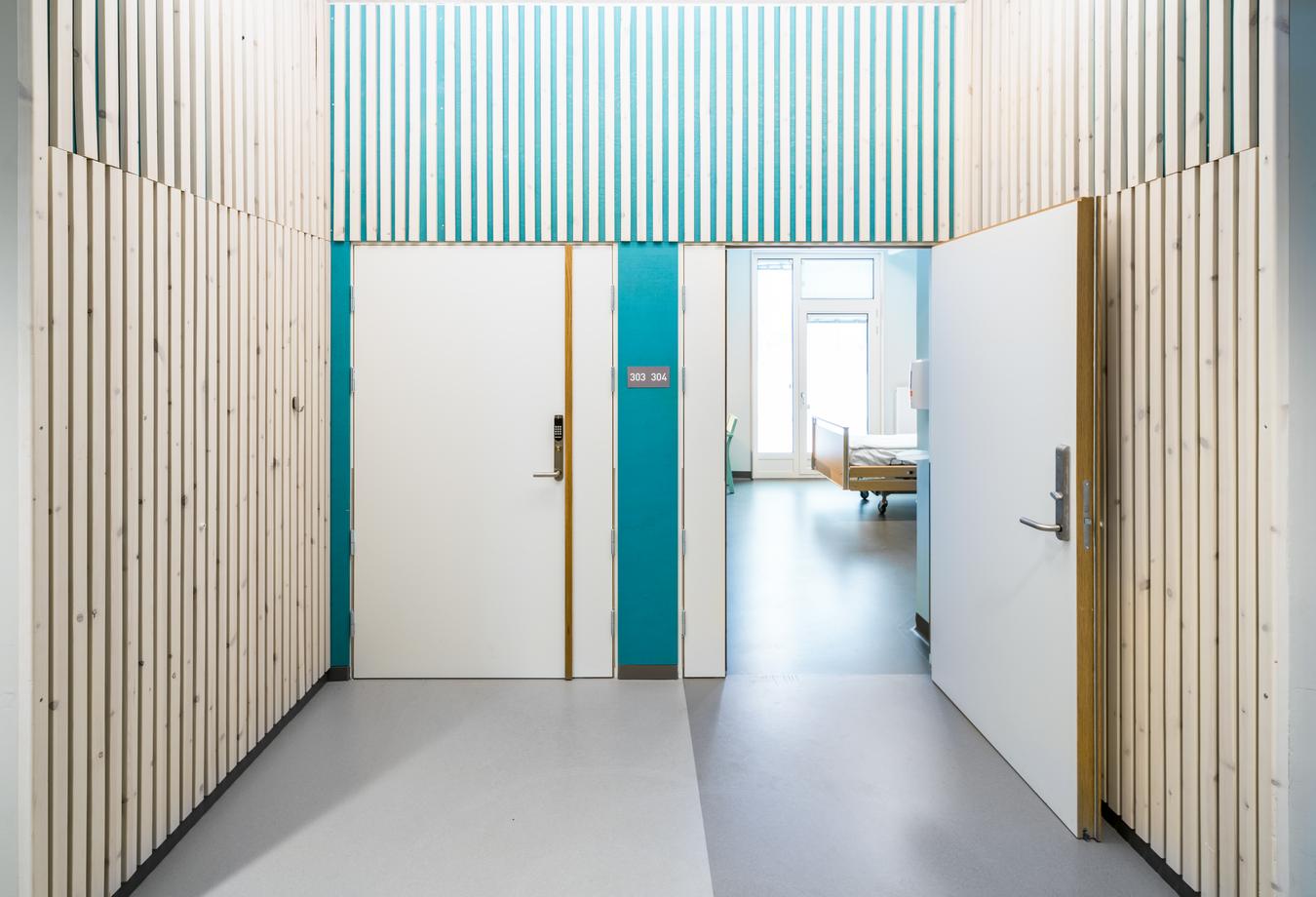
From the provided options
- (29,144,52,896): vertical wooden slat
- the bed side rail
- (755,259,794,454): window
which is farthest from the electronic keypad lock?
(755,259,794,454): window

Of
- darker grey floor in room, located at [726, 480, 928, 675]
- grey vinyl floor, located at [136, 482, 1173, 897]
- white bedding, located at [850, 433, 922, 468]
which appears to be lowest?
grey vinyl floor, located at [136, 482, 1173, 897]

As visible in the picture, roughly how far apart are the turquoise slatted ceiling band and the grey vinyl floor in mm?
2079

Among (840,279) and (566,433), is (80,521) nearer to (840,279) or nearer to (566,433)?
(566,433)

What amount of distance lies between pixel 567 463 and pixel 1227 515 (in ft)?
8.28

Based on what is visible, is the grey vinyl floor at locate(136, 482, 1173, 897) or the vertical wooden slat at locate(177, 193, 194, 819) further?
the vertical wooden slat at locate(177, 193, 194, 819)

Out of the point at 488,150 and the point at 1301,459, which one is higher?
the point at 488,150

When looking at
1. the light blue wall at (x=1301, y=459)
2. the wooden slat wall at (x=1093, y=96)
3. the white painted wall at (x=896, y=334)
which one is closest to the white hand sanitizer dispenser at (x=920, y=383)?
the wooden slat wall at (x=1093, y=96)

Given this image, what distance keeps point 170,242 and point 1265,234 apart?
9.40 ft

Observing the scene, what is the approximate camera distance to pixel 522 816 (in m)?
2.59

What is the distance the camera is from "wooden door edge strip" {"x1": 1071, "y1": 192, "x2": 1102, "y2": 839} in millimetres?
2402

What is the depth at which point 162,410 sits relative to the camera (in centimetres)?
234

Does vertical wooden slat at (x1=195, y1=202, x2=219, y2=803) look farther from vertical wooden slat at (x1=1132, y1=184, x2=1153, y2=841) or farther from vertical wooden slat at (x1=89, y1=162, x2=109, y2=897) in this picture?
vertical wooden slat at (x1=1132, y1=184, x2=1153, y2=841)

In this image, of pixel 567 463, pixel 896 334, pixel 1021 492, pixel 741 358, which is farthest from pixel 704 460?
pixel 896 334

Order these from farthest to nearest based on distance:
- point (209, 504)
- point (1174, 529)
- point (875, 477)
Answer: point (875, 477), point (209, 504), point (1174, 529)
